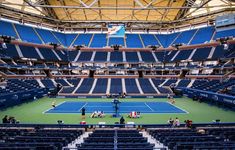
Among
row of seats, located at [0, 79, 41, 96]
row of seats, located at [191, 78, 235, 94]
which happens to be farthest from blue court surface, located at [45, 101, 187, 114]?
row of seats, located at [0, 79, 41, 96]

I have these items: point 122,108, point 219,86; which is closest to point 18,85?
point 122,108

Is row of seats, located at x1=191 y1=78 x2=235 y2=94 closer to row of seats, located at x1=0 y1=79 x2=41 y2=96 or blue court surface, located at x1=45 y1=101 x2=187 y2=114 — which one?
blue court surface, located at x1=45 y1=101 x2=187 y2=114

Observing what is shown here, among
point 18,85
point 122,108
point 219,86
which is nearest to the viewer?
point 122,108

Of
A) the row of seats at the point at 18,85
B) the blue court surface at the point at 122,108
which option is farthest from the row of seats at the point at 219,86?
the row of seats at the point at 18,85

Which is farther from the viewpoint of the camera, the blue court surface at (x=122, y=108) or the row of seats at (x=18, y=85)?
the row of seats at (x=18, y=85)

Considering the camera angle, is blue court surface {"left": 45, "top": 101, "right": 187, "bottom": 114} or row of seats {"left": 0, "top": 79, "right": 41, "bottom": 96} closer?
blue court surface {"left": 45, "top": 101, "right": 187, "bottom": 114}

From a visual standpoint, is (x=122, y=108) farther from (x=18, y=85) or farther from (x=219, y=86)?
(x=18, y=85)

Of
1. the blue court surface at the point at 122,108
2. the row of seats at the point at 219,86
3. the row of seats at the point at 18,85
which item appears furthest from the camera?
the row of seats at the point at 18,85

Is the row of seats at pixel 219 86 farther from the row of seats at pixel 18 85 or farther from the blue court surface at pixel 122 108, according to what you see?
the row of seats at pixel 18 85

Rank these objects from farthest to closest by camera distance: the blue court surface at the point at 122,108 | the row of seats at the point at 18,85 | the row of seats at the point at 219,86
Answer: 1. the row of seats at the point at 18,85
2. the row of seats at the point at 219,86
3. the blue court surface at the point at 122,108

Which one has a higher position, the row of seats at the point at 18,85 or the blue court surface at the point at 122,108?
the row of seats at the point at 18,85

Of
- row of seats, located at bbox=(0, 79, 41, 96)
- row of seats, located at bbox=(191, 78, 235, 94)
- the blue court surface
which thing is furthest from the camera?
row of seats, located at bbox=(0, 79, 41, 96)

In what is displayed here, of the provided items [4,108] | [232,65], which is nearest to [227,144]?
[4,108]

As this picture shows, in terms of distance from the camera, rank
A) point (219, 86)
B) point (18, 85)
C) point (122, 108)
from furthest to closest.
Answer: point (18, 85) < point (219, 86) < point (122, 108)
